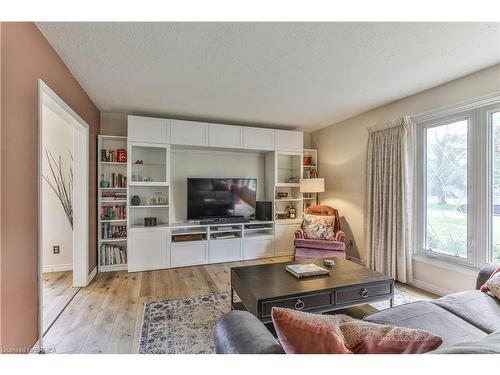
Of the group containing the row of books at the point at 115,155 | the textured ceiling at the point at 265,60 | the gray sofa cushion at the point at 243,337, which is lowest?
the gray sofa cushion at the point at 243,337

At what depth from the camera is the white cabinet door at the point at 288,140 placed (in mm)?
4445

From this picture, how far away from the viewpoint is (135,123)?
358cm

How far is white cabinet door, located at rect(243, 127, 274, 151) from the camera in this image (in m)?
4.21

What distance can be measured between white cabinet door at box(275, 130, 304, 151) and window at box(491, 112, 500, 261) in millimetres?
2651

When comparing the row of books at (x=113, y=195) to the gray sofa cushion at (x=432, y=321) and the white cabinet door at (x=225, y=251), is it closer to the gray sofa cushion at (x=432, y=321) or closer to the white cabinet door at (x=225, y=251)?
the white cabinet door at (x=225, y=251)

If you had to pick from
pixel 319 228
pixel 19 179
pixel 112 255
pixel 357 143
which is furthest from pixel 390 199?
pixel 112 255

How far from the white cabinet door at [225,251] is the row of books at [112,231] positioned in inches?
52.4

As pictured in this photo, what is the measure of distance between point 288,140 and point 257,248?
2.03 metres

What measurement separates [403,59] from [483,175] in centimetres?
139

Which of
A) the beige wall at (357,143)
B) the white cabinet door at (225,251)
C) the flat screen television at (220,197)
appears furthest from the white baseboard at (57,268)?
the beige wall at (357,143)

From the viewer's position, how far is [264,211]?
14.4ft

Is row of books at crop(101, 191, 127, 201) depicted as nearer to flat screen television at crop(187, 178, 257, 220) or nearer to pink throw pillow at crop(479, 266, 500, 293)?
flat screen television at crop(187, 178, 257, 220)

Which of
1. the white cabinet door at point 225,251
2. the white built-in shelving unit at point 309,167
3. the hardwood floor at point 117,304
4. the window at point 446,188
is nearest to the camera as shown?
the hardwood floor at point 117,304
